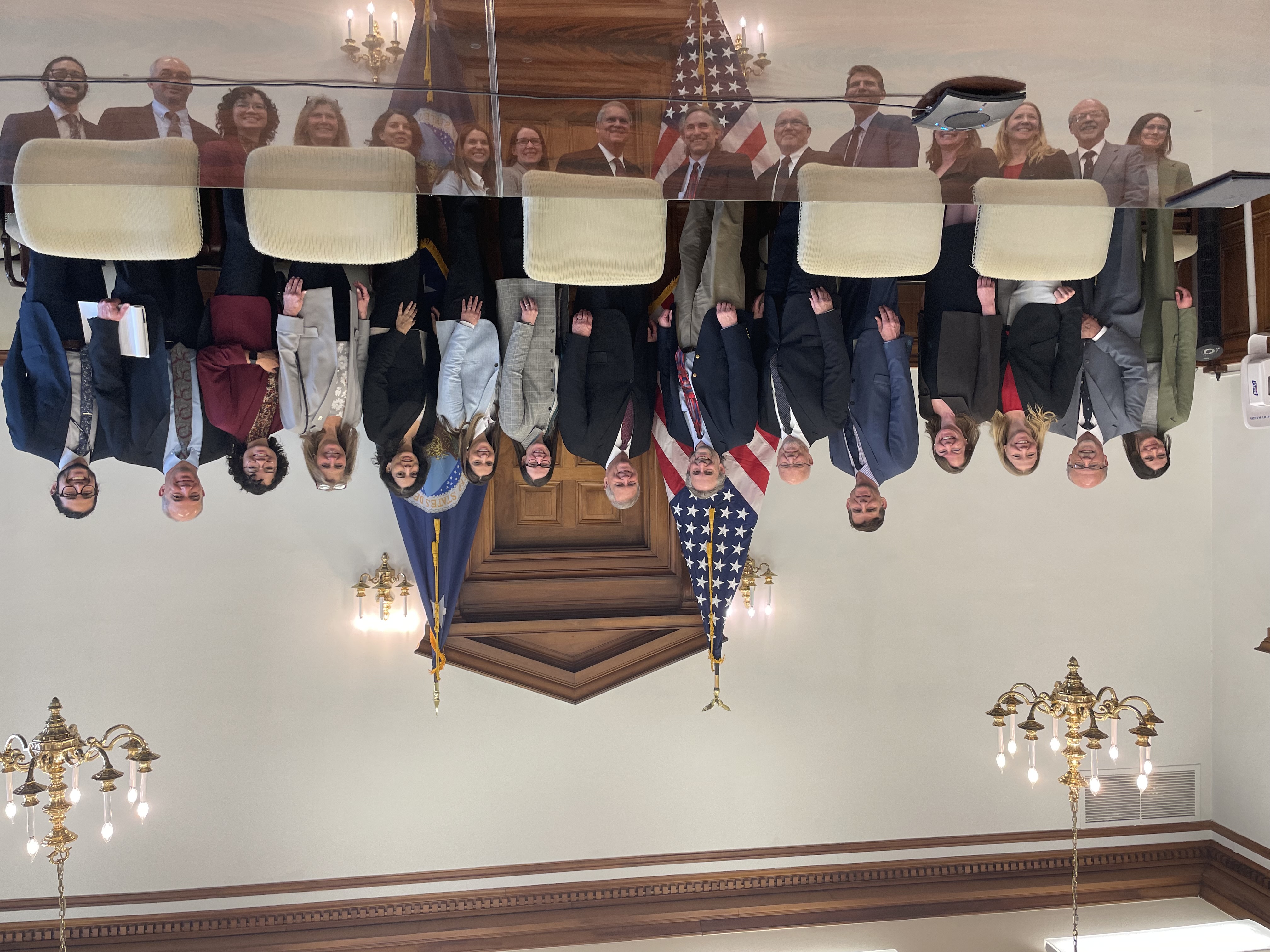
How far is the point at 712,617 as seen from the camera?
432cm

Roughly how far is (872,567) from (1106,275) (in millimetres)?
2099

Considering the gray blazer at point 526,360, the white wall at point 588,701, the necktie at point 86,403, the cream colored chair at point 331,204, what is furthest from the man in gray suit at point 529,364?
the necktie at point 86,403

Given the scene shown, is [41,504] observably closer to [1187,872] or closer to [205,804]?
[205,804]

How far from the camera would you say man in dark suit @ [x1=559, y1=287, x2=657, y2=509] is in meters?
3.35

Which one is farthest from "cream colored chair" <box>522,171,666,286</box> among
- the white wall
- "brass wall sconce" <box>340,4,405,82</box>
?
the white wall

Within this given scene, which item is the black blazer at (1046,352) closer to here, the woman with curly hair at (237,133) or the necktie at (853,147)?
the necktie at (853,147)

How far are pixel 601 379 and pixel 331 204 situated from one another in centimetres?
131

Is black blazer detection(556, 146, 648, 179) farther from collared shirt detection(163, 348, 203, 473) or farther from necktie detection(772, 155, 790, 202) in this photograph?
collared shirt detection(163, 348, 203, 473)

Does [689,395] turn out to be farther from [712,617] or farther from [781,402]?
[712,617]

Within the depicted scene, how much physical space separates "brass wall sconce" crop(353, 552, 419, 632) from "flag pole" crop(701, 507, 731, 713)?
5.12ft

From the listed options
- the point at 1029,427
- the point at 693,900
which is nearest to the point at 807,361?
the point at 1029,427

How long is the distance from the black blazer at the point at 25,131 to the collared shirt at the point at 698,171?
155cm

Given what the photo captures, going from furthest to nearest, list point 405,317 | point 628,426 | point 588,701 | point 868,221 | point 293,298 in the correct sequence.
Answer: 1. point 588,701
2. point 628,426
3. point 405,317
4. point 293,298
5. point 868,221

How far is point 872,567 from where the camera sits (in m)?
4.75
